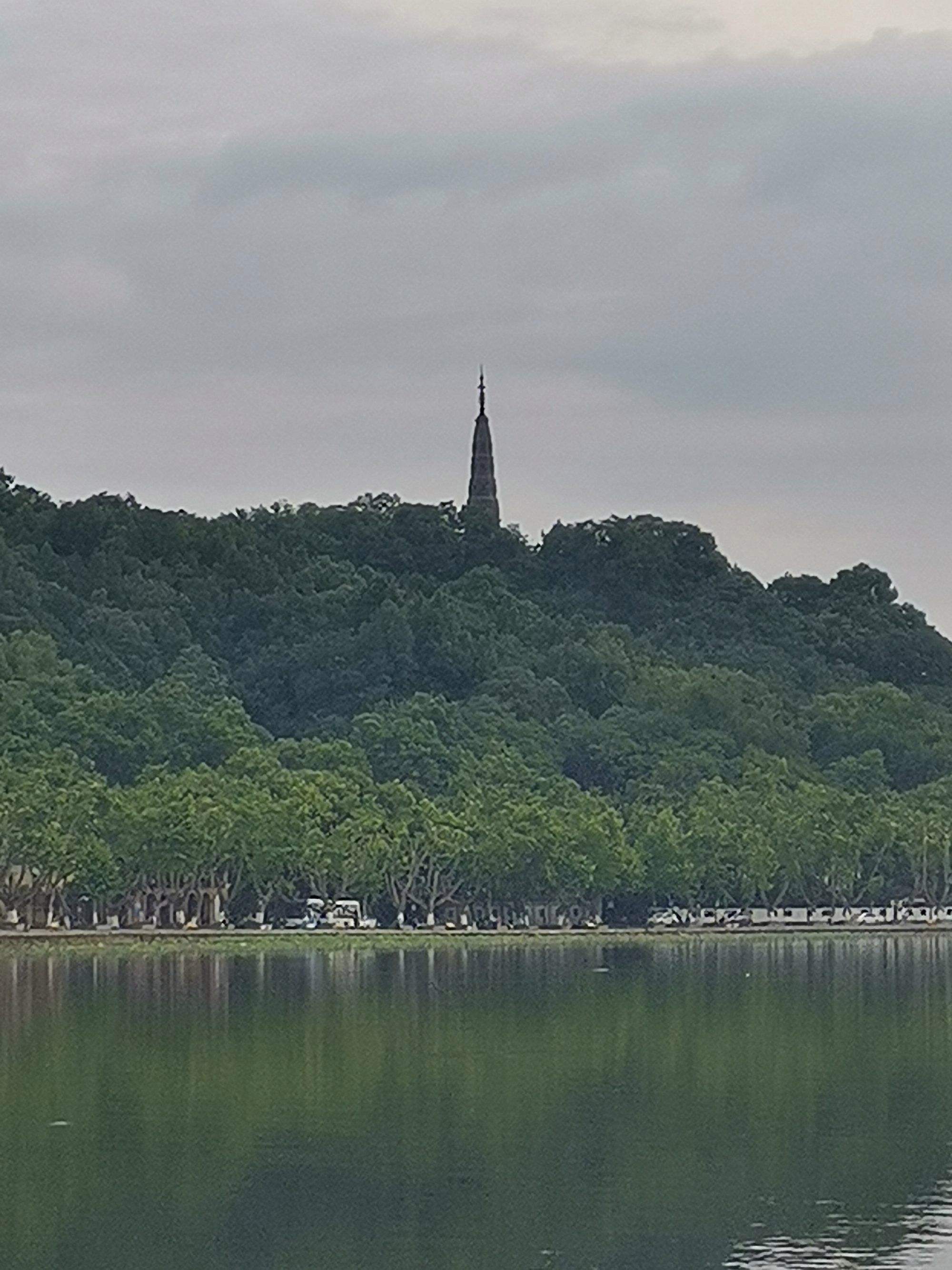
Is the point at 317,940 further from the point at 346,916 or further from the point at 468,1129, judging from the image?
the point at 468,1129

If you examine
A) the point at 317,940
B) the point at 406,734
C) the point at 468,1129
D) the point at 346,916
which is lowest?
the point at 468,1129

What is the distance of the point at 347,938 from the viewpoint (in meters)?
109

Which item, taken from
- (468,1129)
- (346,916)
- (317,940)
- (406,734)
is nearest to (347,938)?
(317,940)

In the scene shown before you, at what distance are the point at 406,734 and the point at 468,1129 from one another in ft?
355

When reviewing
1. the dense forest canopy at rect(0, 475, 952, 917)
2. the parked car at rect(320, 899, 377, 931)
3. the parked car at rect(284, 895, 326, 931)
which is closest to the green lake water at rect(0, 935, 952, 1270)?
the dense forest canopy at rect(0, 475, 952, 917)

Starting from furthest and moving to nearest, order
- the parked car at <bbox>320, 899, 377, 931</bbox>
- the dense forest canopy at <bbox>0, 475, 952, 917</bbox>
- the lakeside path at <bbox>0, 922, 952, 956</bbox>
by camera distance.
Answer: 1. the parked car at <bbox>320, 899, 377, 931</bbox>
2. the dense forest canopy at <bbox>0, 475, 952, 917</bbox>
3. the lakeside path at <bbox>0, 922, 952, 956</bbox>

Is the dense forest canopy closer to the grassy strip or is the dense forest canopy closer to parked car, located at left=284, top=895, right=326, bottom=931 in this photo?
parked car, located at left=284, top=895, right=326, bottom=931

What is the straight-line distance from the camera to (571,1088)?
49125mm

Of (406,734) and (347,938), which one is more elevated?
(406,734)

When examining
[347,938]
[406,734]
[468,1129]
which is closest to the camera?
[468,1129]

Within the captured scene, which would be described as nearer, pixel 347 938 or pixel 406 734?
pixel 347 938

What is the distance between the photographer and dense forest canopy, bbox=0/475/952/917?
377 feet

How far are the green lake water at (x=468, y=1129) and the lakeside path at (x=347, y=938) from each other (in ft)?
78.1

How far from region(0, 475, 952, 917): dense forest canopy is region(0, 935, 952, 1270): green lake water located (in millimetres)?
38503
